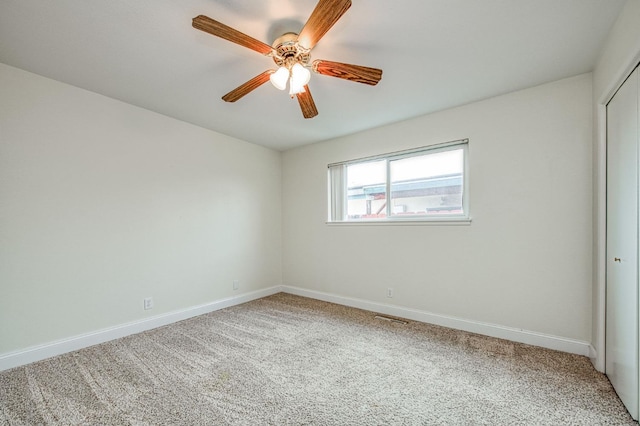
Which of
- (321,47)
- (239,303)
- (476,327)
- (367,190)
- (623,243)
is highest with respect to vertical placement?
(321,47)

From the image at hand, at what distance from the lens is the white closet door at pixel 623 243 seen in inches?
62.4

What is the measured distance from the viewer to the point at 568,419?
157 centimetres

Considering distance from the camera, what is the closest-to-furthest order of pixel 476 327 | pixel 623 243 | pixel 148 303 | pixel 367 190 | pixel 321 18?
1. pixel 321 18
2. pixel 623 243
3. pixel 476 327
4. pixel 148 303
5. pixel 367 190

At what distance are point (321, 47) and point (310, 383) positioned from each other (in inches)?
93.4

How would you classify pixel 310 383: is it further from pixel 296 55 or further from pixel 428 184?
pixel 428 184

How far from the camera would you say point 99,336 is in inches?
101

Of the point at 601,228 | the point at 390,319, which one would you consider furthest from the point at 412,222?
the point at 601,228

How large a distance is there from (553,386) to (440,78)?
2449 millimetres

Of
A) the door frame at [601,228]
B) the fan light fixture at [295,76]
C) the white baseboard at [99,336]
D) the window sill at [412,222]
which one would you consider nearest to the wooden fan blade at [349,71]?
the fan light fixture at [295,76]

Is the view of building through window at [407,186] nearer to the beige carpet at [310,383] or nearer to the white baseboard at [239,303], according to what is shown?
the white baseboard at [239,303]

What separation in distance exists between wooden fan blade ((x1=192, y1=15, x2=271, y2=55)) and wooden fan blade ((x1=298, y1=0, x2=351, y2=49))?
258mm

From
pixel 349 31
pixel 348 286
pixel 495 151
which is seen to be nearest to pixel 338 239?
pixel 348 286

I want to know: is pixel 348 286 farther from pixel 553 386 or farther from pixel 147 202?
pixel 147 202

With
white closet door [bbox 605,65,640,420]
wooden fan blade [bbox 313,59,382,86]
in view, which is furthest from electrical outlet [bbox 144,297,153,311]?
white closet door [bbox 605,65,640,420]
